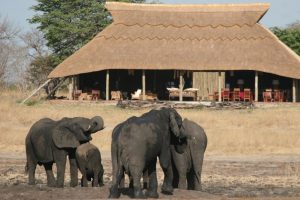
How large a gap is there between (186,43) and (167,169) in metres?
33.9

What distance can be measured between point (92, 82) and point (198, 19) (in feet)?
26.1

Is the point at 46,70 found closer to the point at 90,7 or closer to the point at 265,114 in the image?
the point at 90,7

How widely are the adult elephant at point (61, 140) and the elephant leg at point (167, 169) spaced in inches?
87.8

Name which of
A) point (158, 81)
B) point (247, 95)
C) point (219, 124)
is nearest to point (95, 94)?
point (158, 81)

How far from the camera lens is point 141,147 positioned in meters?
12.9

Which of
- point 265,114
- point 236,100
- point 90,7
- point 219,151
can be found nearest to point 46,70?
point 90,7

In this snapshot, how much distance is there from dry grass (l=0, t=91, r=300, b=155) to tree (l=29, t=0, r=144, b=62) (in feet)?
51.3

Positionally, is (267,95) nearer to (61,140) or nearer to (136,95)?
(136,95)

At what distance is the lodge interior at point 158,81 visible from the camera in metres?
48.0

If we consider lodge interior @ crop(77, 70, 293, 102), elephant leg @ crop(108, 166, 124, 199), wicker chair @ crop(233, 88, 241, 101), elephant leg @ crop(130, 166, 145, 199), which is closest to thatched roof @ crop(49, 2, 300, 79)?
wicker chair @ crop(233, 88, 241, 101)

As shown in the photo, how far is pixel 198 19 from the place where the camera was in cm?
4984

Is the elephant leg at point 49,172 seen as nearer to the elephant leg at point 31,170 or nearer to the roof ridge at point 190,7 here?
the elephant leg at point 31,170

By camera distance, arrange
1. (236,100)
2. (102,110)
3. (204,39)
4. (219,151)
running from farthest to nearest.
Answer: (204,39) → (236,100) → (102,110) → (219,151)

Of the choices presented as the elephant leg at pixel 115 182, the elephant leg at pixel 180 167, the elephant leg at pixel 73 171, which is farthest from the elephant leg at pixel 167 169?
the elephant leg at pixel 73 171
